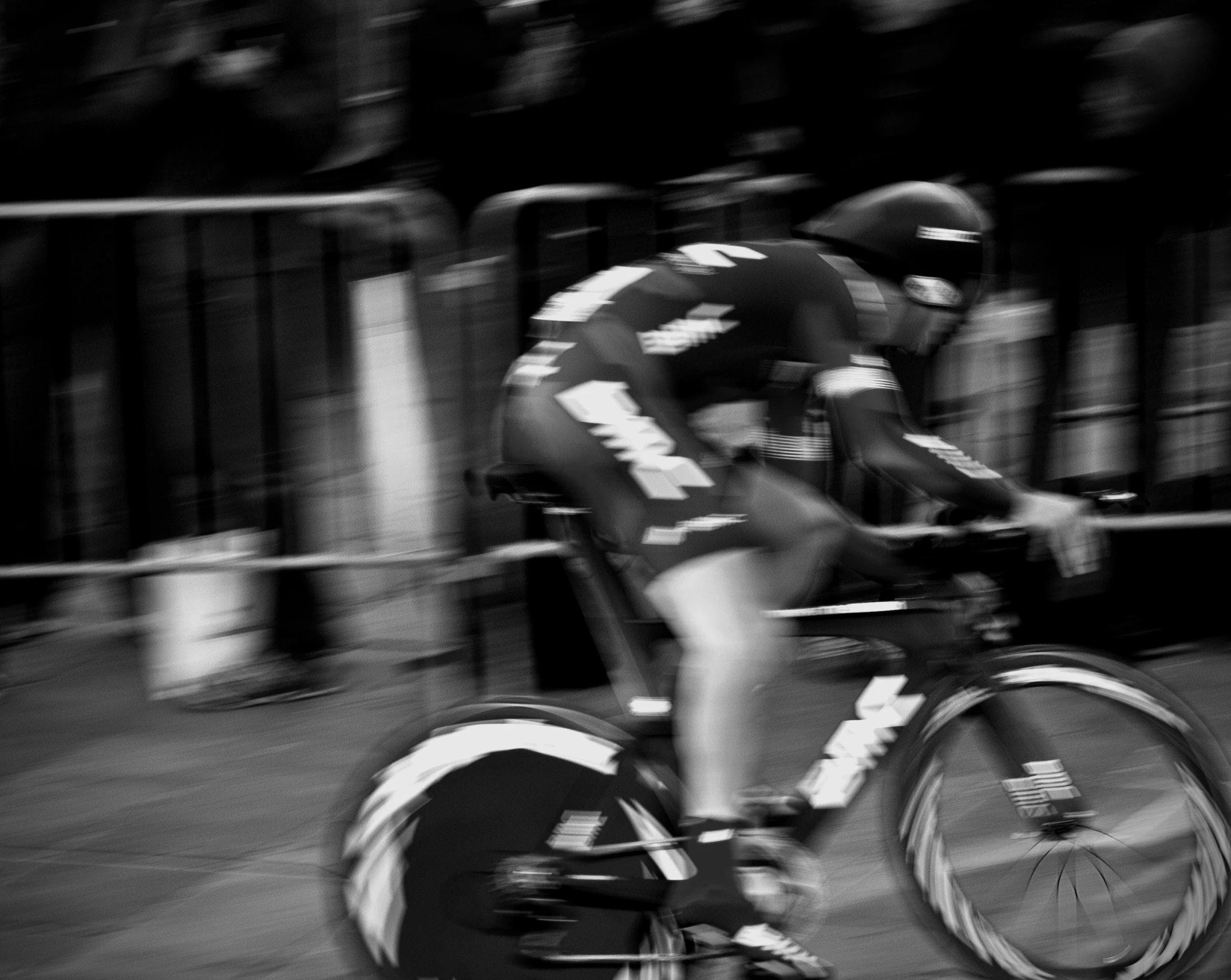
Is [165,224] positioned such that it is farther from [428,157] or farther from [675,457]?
[675,457]

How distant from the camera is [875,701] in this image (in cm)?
337

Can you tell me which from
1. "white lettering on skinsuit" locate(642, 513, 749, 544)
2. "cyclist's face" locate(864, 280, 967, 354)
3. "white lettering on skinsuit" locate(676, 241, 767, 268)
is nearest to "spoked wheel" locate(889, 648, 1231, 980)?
"white lettering on skinsuit" locate(642, 513, 749, 544)

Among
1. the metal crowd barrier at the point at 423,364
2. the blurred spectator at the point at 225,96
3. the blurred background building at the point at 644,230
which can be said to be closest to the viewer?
the metal crowd barrier at the point at 423,364

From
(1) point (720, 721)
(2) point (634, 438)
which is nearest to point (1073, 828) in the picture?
(1) point (720, 721)

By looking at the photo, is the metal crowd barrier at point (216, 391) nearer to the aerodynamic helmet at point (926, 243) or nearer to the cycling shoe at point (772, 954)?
the aerodynamic helmet at point (926, 243)

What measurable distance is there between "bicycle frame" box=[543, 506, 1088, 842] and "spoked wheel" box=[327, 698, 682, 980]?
151 mm

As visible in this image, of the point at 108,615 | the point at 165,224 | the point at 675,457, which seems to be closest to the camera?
the point at 675,457

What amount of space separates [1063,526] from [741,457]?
719mm

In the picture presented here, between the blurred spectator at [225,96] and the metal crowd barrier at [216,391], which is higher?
the blurred spectator at [225,96]

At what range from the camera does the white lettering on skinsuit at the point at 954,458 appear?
3229 mm

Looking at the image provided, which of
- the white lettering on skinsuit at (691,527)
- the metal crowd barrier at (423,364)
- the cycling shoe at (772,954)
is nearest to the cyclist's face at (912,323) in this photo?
the white lettering on skinsuit at (691,527)

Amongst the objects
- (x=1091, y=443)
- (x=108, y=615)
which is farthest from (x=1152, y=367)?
(x=108, y=615)

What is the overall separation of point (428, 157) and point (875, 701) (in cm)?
340

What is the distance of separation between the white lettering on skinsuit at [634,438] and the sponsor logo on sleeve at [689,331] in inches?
4.4
